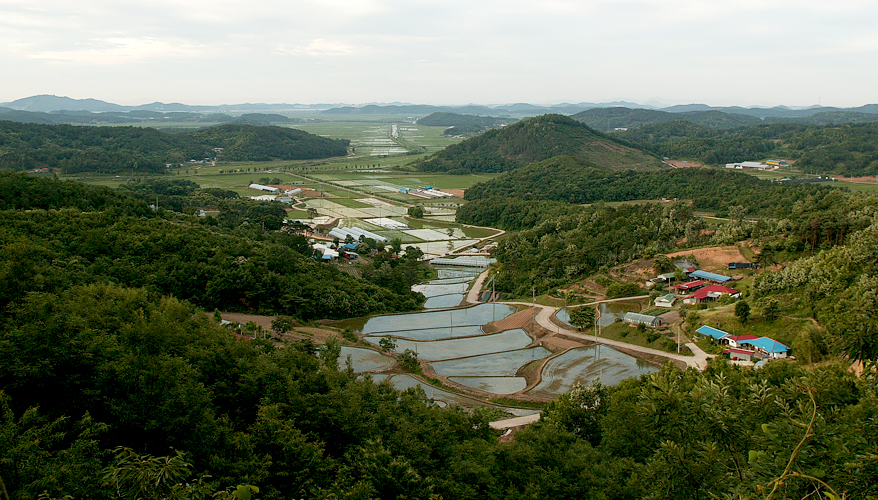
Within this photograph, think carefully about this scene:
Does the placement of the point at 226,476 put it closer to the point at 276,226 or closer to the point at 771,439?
the point at 771,439

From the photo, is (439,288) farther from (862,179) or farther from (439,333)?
(862,179)

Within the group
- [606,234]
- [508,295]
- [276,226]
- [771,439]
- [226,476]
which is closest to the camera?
[771,439]

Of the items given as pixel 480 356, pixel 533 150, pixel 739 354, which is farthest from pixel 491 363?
pixel 533 150

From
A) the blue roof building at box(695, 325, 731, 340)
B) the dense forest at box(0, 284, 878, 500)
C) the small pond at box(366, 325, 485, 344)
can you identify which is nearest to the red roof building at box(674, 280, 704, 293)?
the blue roof building at box(695, 325, 731, 340)

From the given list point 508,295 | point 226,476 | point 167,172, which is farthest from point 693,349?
point 167,172

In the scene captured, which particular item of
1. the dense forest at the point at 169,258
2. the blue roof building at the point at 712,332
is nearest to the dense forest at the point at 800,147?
the blue roof building at the point at 712,332

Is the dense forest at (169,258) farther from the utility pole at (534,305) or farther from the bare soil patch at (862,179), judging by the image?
the bare soil patch at (862,179)
